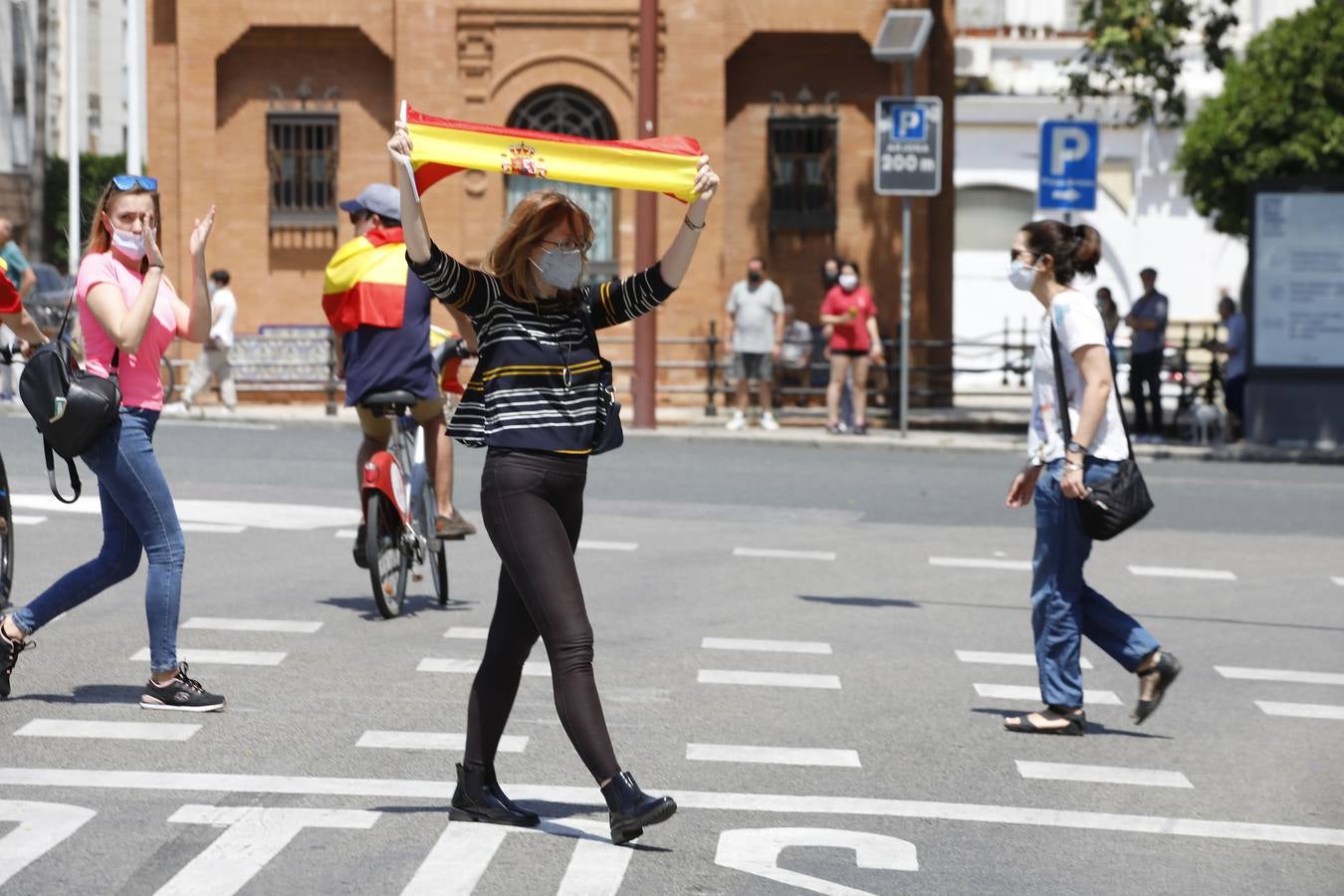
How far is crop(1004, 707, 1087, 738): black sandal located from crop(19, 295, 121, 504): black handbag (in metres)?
3.41

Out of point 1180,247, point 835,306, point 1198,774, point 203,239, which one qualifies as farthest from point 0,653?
point 1180,247

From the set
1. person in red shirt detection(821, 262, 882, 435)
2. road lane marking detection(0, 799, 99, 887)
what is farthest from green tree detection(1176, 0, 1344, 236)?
road lane marking detection(0, 799, 99, 887)

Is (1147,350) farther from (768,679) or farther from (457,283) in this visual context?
(457,283)

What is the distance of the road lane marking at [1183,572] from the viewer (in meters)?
13.0

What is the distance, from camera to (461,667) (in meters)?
9.17

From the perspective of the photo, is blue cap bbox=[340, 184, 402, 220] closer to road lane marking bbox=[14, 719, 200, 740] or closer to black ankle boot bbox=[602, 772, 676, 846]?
road lane marking bbox=[14, 719, 200, 740]

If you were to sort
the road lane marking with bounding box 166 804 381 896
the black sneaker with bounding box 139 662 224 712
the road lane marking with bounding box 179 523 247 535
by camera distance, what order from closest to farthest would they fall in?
the road lane marking with bounding box 166 804 381 896 → the black sneaker with bounding box 139 662 224 712 → the road lane marking with bounding box 179 523 247 535

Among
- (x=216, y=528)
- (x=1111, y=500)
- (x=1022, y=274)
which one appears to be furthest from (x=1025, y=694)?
(x=216, y=528)

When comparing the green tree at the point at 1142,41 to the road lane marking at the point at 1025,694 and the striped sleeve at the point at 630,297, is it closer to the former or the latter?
the road lane marking at the point at 1025,694

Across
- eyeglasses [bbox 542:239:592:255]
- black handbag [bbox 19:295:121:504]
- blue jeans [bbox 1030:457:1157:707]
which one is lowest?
blue jeans [bbox 1030:457:1157:707]

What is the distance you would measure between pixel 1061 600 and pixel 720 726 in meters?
1.33

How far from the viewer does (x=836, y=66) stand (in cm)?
2911

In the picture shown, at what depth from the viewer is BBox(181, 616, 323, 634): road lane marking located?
32.8 feet

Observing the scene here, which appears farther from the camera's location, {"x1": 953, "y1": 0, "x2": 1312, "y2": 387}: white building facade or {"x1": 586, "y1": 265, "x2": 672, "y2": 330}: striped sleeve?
{"x1": 953, "y1": 0, "x2": 1312, "y2": 387}: white building facade
